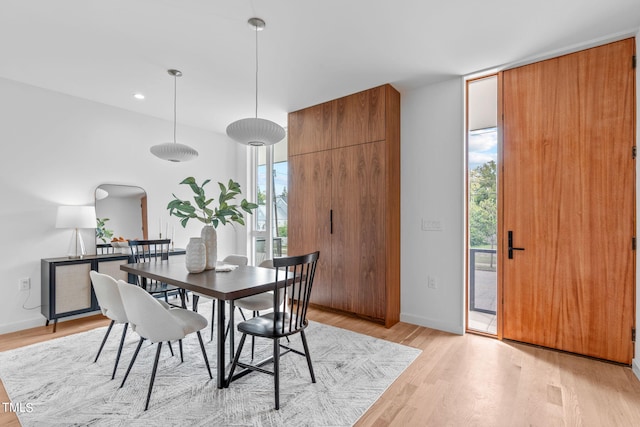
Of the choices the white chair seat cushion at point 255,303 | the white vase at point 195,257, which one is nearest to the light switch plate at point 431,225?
the white chair seat cushion at point 255,303

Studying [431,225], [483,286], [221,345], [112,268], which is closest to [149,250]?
[112,268]

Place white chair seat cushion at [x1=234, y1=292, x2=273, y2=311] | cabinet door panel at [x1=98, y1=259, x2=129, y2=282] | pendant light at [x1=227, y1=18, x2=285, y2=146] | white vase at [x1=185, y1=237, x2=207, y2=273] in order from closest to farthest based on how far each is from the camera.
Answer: pendant light at [x1=227, y1=18, x2=285, y2=146] < white vase at [x1=185, y1=237, x2=207, y2=273] < white chair seat cushion at [x1=234, y1=292, x2=273, y2=311] < cabinet door panel at [x1=98, y1=259, x2=129, y2=282]

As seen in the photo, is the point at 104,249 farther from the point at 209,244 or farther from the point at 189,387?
the point at 189,387

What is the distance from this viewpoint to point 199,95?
3596mm

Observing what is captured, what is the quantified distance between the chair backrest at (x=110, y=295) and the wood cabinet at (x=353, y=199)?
7.09 ft

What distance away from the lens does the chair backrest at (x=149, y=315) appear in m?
1.79

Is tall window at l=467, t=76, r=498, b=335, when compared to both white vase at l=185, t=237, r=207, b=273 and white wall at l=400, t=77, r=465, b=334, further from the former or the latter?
white vase at l=185, t=237, r=207, b=273

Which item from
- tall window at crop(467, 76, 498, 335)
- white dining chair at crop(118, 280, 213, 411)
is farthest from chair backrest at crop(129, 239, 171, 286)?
tall window at crop(467, 76, 498, 335)

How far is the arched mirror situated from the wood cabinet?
2.13m

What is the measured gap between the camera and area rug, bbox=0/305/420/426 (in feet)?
5.86

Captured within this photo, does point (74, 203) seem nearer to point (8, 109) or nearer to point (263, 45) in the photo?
point (8, 109)

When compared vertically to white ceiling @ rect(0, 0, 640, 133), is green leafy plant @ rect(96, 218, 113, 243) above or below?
below

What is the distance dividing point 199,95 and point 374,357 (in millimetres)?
3323

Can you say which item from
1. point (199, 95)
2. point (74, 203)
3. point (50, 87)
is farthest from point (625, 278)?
point (50, 87)
